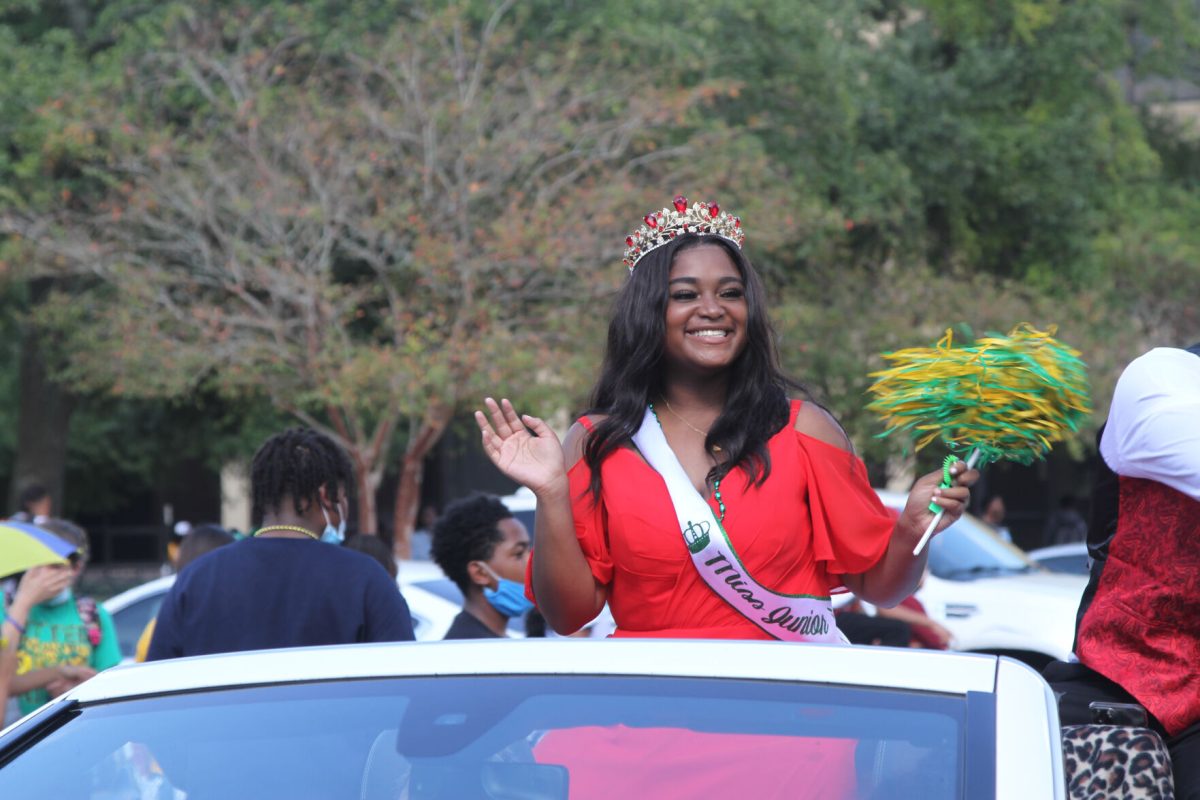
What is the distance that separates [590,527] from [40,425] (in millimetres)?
18105

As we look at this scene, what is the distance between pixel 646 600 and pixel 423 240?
39.0ft

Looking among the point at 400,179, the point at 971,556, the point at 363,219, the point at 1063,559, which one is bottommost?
the point at 1063,559

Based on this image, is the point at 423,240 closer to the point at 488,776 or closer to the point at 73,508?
the point at 488,776

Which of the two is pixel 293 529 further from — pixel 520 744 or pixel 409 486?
pixel 409 486

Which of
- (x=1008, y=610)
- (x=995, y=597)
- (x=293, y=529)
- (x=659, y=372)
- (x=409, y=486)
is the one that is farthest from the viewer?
(x=409, y=486)

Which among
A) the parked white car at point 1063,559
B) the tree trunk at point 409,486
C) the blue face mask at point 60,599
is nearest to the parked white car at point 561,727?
the blue face mask at point 60,599

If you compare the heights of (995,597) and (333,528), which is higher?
(333,528)

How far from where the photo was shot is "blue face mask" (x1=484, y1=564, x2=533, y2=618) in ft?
18.8

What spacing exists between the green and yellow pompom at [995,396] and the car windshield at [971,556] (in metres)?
7.71

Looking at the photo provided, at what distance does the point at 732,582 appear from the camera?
3301mm

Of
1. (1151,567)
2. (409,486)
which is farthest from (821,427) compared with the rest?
(409,486)

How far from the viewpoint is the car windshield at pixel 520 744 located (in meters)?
2.21

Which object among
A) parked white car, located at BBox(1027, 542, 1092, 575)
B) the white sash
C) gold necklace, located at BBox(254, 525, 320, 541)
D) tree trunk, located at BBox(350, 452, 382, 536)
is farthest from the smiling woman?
tree trunk, located at BBox(350, 452, 382, 536)

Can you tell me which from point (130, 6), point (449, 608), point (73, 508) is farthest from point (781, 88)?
point (73, 508)
